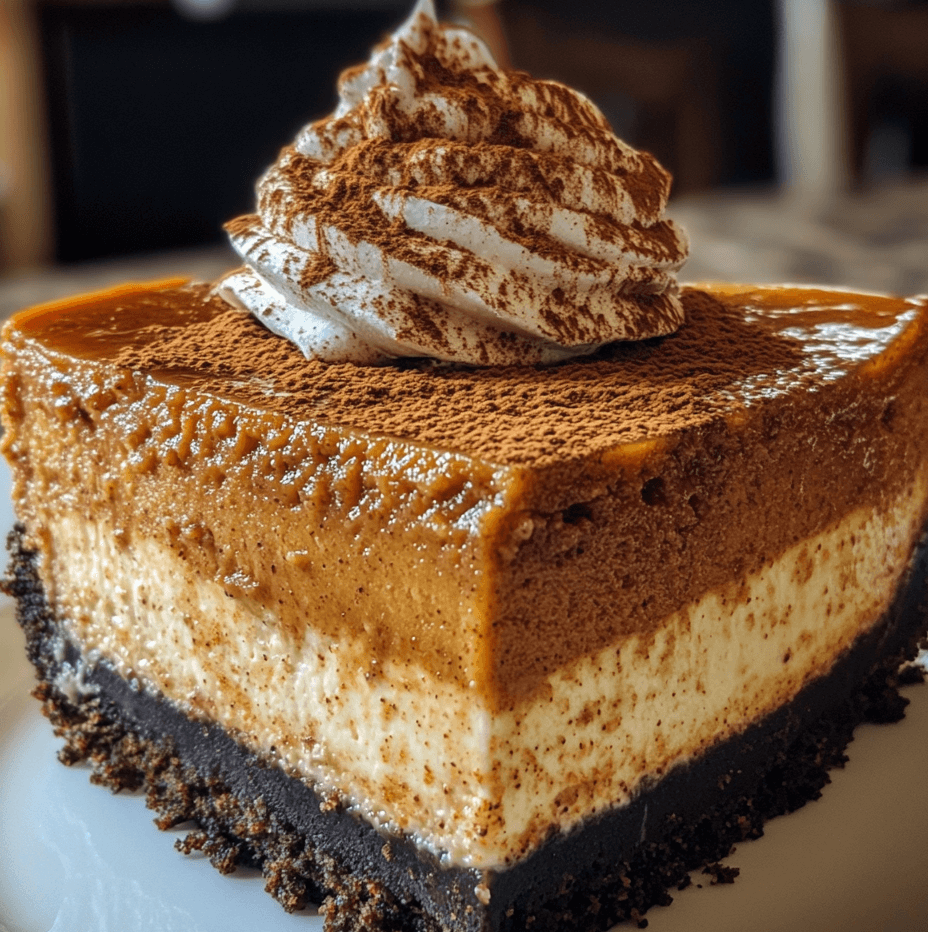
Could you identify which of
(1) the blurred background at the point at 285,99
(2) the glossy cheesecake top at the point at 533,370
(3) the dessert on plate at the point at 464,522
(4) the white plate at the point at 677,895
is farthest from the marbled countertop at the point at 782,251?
(4) the white plate at the point at 677,895

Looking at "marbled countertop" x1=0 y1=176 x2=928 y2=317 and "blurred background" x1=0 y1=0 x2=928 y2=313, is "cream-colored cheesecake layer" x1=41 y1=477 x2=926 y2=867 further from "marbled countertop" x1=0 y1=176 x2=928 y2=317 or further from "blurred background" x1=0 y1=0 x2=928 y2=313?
"blurred background" x1=0 y1=0 x2=928 y2=313

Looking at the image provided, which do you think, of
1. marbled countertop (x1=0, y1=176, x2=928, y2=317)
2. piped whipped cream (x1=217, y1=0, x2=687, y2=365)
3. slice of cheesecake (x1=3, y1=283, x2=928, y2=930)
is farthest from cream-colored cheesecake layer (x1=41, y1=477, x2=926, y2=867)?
marbled countertop (x1=0, y1=176, x2=928, y2=317)

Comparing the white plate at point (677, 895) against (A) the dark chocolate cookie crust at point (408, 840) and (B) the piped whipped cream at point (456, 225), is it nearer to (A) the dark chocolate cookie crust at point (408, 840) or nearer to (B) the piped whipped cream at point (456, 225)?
(A) the dark chocolate cookie crust at point (408, 840)

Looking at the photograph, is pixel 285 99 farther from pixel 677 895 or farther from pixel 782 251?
pixel 677 895

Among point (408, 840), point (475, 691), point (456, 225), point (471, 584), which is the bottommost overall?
point (408, 840)

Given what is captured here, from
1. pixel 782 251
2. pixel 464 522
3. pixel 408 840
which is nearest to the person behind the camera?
pixel 464 522

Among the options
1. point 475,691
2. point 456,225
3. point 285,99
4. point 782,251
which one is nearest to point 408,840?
point 475,691

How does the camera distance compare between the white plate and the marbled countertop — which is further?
the marbled countertop

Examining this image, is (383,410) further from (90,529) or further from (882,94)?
(882,94)
